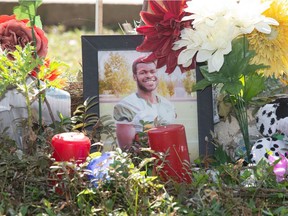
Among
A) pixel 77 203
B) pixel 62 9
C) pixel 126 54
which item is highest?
pixel 62 9

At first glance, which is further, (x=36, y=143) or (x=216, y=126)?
(x=216, y=126)

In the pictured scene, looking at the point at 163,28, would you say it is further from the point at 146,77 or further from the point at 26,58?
the point at 26,58

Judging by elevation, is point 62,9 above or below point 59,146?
above

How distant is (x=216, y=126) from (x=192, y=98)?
102 mm

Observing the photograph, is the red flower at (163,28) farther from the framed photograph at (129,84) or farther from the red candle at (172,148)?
the red candle at (172,148)

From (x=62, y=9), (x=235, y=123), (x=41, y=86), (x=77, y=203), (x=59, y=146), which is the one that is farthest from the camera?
(x=62, y=9)

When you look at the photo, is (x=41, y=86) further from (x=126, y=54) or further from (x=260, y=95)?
(x=260, y=95)

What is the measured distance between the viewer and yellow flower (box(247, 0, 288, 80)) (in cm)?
144

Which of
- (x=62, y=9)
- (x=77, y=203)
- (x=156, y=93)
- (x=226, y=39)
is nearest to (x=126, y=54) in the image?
(x=156, y=93)

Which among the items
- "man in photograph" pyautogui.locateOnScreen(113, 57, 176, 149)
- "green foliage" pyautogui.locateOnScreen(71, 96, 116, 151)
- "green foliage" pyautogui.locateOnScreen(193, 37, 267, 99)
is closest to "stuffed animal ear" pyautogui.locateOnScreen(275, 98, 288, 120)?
"green foliage" pyautogui.locateOnScreen(193, 37, 267, 99)

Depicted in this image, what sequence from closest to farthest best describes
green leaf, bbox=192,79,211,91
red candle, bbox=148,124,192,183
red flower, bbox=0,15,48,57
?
red candle, bbox=148,124,192,183 < green leaf, bbox=192,79,211,91 < red flower, bbox=0,15,48,57

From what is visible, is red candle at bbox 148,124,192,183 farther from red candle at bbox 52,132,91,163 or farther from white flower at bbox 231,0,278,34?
white flower at bbox 231,0,278,34

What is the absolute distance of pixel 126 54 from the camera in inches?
59.9

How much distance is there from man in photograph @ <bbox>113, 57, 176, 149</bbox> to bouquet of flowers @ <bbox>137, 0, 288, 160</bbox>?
44 mm
